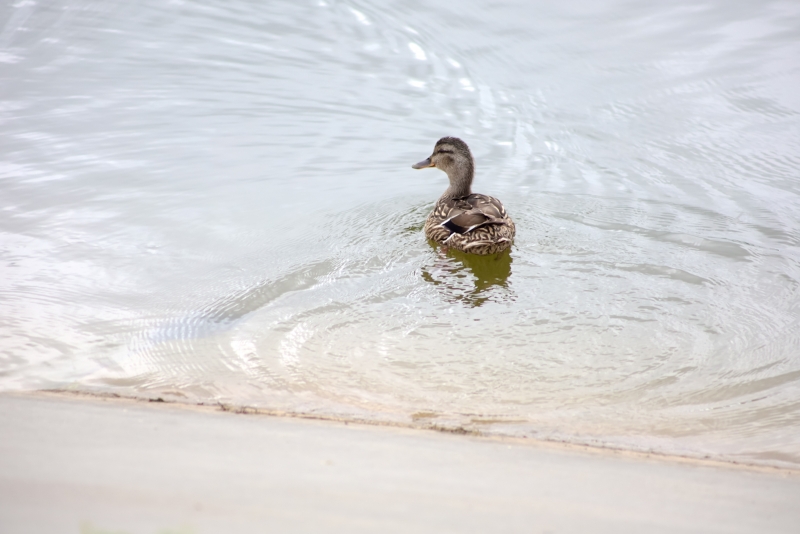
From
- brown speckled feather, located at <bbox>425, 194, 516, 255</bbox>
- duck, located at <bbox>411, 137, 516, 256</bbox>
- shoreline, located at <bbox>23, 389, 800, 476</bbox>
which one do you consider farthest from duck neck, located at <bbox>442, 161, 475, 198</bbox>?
shoreline, located at <bbox>23, 389, 800, 476</bbox>

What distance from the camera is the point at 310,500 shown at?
8.28 ft

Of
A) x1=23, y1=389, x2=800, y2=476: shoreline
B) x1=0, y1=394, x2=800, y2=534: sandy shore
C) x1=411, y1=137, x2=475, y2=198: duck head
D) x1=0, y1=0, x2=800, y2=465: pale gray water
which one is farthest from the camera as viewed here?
x1=411, y1=137, x2=475, y2=198: duck head

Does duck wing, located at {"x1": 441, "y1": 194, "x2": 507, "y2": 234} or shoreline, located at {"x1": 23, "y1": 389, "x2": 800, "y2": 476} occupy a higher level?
duck wing, located at {"x1": 441, "y1": 194, "x2": 507, "y2": 234}

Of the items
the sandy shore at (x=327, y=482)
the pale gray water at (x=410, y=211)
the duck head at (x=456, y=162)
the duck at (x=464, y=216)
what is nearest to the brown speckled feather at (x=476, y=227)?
the duck at (x=464, y=216)

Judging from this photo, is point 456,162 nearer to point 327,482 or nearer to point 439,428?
point 439,428

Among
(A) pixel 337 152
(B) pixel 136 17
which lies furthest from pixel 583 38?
(B) pixel 136 17

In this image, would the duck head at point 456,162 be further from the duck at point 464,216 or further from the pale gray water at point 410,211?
the pale gray water at point 410,211

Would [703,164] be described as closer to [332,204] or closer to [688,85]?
[688,85]

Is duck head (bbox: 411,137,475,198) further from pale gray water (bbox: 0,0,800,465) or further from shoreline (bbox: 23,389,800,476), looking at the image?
shoreline (bbox: 23,389,800,476)

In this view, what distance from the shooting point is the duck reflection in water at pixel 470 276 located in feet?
19.7

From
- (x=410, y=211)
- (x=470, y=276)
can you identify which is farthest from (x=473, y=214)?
(x=410, y=211)

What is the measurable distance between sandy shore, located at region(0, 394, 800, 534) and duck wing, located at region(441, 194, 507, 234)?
150 inches

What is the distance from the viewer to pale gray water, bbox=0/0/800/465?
4.44 m

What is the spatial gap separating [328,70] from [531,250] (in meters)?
5.88
